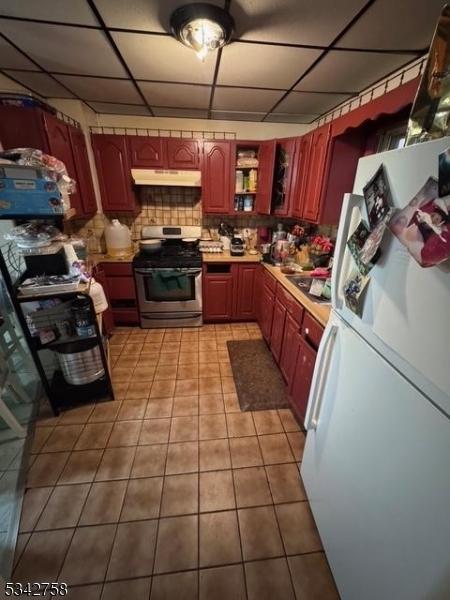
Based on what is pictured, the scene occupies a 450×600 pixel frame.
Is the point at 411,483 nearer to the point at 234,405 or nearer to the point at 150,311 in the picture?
the point at 234,405

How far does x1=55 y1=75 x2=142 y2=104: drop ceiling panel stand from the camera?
6.16ft

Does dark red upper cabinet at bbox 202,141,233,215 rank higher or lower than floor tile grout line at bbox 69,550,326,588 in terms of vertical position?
higher

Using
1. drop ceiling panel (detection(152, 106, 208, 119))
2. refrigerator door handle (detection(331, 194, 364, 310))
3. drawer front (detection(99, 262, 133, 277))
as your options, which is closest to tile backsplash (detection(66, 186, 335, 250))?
drawer front (detection(99, 262, 133, 277))

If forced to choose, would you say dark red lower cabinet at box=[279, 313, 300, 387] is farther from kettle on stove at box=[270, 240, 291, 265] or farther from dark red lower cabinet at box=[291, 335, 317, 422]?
kettle on stove at box=[270, 240, 291, 265]

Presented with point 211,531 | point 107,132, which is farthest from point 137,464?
point 107,132

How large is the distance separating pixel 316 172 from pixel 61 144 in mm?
2183

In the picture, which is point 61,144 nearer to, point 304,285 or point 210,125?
point 210,125

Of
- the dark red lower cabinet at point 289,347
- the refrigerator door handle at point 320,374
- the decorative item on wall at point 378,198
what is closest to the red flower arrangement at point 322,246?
the dark red lower cabinet at point 289,347

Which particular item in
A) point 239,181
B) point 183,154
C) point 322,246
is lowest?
point 322,246

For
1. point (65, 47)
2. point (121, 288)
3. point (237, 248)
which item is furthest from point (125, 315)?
point (65, 47)

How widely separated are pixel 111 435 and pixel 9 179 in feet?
5.73

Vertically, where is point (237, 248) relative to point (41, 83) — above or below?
below

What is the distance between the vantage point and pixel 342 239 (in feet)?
3.07

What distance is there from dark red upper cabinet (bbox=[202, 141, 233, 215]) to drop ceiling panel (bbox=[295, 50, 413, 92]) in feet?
3.22
